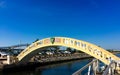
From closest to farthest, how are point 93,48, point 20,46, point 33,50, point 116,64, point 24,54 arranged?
point 116,64, point 93,48, point 33,50, point 24,54, point 20,46

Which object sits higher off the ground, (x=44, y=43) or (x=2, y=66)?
(x=44, y=43)

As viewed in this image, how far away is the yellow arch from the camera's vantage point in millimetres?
20906

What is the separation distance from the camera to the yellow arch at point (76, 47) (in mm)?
20906

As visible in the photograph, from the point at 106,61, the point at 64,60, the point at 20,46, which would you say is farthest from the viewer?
the point at 20,46

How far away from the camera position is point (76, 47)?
25953 mm

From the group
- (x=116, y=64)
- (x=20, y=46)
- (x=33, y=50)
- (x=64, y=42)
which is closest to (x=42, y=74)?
(x=33, y=50)

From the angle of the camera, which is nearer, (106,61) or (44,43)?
(106,61)

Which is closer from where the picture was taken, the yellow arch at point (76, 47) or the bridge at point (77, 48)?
the bridge at point (77, 48)

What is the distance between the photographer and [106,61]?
2089 centimetres

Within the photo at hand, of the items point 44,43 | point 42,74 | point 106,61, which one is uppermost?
point 44,43

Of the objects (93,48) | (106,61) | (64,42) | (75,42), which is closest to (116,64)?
(106,61)

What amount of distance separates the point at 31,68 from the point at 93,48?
17608 mm

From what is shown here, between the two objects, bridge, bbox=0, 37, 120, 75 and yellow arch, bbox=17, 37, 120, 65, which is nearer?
bridge, bbox=0, 37, 120, 75

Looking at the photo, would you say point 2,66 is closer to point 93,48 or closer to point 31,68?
point 31,68
